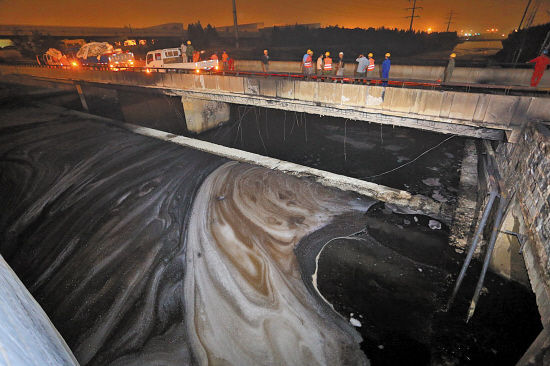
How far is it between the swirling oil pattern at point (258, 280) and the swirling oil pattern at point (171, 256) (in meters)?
0.03

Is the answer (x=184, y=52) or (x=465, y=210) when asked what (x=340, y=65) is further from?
(x=184, y=52)

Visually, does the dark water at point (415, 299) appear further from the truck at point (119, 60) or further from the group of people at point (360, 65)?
the truck at point (119, 60)

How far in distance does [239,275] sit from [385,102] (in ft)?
27.2

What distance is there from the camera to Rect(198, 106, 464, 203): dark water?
12.9 m

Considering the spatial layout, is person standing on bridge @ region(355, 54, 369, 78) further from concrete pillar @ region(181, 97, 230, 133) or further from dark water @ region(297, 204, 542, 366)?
concrete pillar @ region(181, 97, 230, 133)

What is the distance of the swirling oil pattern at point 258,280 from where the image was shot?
223 inches

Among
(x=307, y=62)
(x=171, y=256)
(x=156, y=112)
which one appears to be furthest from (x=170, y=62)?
(x=171, y=256)

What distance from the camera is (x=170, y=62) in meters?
21.0

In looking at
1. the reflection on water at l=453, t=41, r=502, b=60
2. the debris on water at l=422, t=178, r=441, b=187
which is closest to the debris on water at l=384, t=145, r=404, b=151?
the debris on water at l=422, t=178, r=441, b=187

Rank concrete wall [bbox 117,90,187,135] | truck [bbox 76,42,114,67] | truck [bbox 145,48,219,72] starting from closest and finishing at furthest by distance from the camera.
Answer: truck [bbox 145,48,219,72], concrete wall [bbox 117,90,187,135], truck [bbox 76,42,114,67]

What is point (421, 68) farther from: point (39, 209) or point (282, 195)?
point (39, 209)

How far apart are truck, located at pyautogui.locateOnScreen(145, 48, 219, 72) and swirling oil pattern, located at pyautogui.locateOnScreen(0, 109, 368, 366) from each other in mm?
9069

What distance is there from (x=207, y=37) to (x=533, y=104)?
60.9 meters

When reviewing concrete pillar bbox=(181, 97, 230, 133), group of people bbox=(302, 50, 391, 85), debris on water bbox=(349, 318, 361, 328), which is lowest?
debris on water bbox=(349, 318, 361, 328)
